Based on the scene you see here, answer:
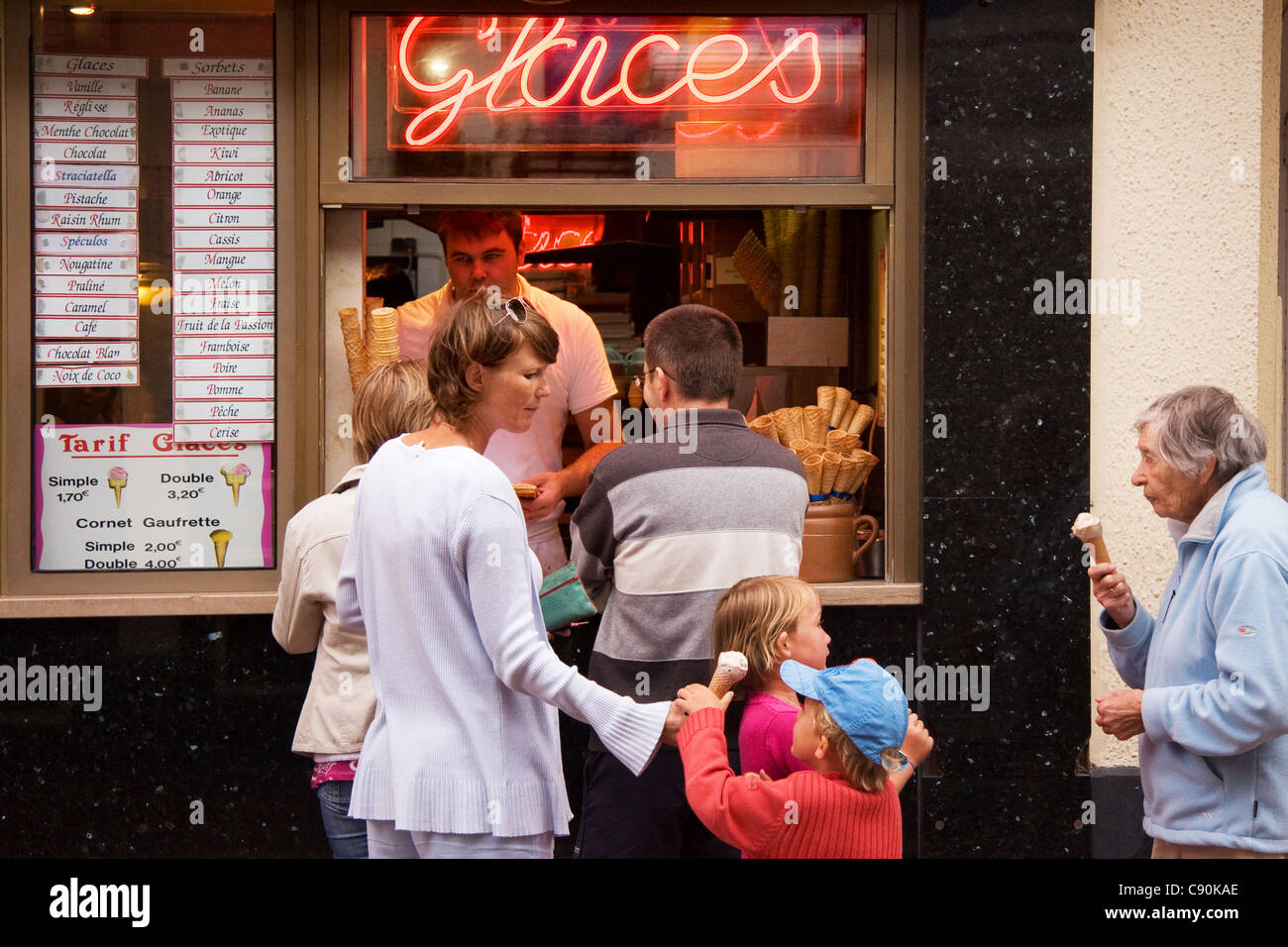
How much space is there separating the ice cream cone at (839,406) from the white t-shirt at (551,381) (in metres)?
0.82

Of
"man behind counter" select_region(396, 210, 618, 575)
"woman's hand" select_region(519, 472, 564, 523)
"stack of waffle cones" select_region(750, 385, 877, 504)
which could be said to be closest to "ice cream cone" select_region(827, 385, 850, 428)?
"stack of waffle cones" select_region(750, 385, 877, 504)

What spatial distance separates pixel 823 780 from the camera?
2.61 meters

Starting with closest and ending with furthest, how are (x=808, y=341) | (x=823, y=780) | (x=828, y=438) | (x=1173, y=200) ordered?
(x=823, y=780) → (x=1173, y=200) → (x=828, y=438) → (x=808, y=341)

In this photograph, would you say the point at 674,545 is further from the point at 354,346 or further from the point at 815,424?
the point at 354,346

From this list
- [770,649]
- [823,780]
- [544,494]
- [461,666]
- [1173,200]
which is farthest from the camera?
[1173,200]

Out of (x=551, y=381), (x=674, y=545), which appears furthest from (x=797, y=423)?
(x=674, y=545)

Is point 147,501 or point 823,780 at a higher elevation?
point 147,501

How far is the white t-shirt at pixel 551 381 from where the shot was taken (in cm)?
476

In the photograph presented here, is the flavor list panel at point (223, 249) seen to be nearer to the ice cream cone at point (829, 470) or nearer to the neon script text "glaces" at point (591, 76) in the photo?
the neon script text "glaces" at point (591, 76)

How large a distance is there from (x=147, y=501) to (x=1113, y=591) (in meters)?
3.24

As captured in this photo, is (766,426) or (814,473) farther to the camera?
(766,426)

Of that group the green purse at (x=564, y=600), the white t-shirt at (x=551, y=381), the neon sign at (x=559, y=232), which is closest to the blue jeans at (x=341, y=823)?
the green purse at (x=564, y=600)

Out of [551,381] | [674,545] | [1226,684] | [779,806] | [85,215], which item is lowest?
[779,806]

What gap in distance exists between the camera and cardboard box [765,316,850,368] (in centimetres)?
494
